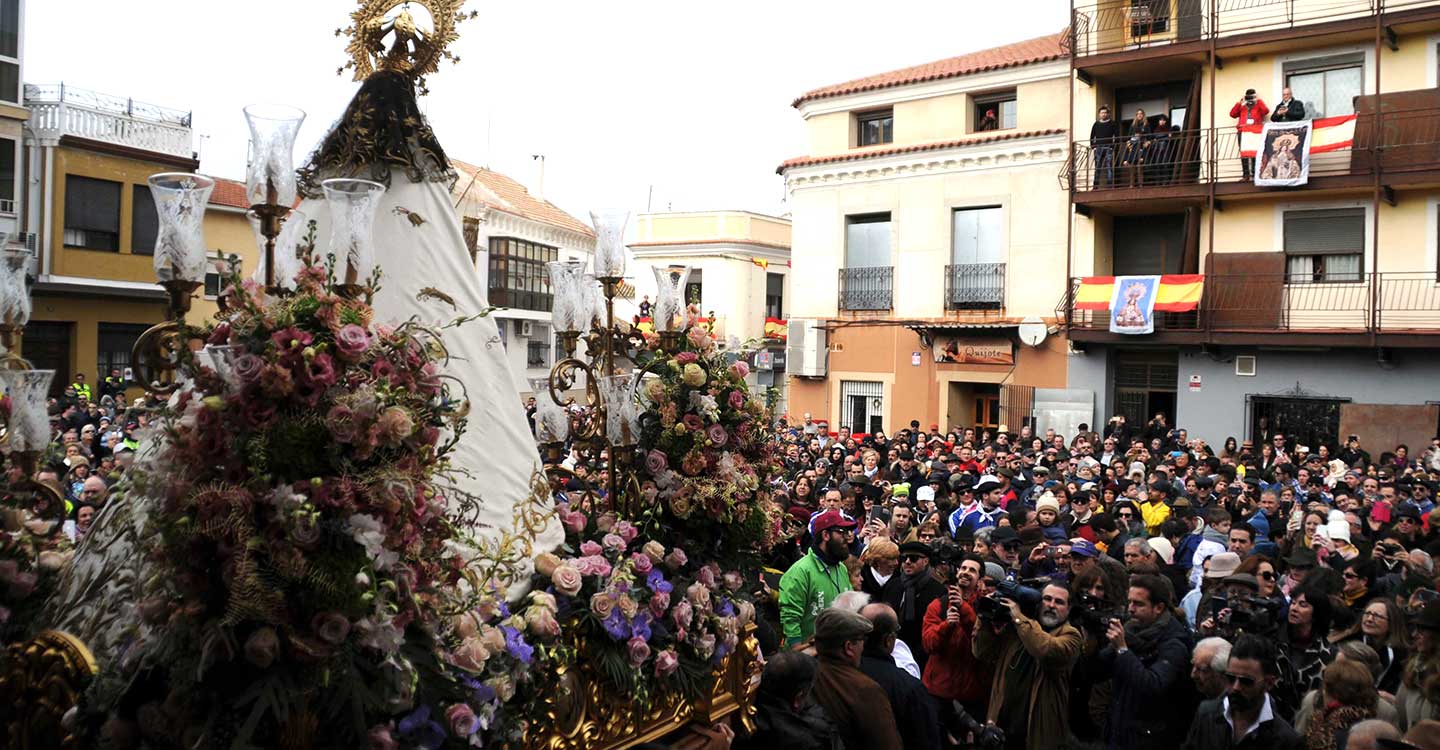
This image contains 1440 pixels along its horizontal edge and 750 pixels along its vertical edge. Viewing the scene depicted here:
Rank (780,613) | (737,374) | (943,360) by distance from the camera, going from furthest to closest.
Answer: (943,360) < (780,613) < (737,374)

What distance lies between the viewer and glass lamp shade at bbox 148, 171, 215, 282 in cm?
318

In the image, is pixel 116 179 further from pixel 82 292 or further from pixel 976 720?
Result: pixel 976 720

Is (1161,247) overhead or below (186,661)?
overhead

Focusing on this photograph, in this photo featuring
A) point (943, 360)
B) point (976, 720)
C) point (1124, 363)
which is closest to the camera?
point (976, 720)

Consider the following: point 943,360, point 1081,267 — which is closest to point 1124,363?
point 1081,267

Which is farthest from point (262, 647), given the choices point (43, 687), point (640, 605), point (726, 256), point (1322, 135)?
point (726, 256)

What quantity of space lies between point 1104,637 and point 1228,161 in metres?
15.9

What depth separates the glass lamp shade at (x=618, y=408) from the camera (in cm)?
459

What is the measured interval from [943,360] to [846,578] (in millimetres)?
16466

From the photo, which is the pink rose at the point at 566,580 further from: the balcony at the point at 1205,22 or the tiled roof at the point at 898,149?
the tiled roof at the point at 898,149

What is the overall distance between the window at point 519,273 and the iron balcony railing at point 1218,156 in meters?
19.7

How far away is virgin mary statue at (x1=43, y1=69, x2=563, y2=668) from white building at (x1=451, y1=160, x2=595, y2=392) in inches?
1147

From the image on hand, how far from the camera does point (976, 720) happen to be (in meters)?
5.55

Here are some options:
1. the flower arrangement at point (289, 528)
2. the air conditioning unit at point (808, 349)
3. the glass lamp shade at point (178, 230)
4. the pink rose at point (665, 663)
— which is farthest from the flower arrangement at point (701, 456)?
the air conditioning unit at point (808, 349)
